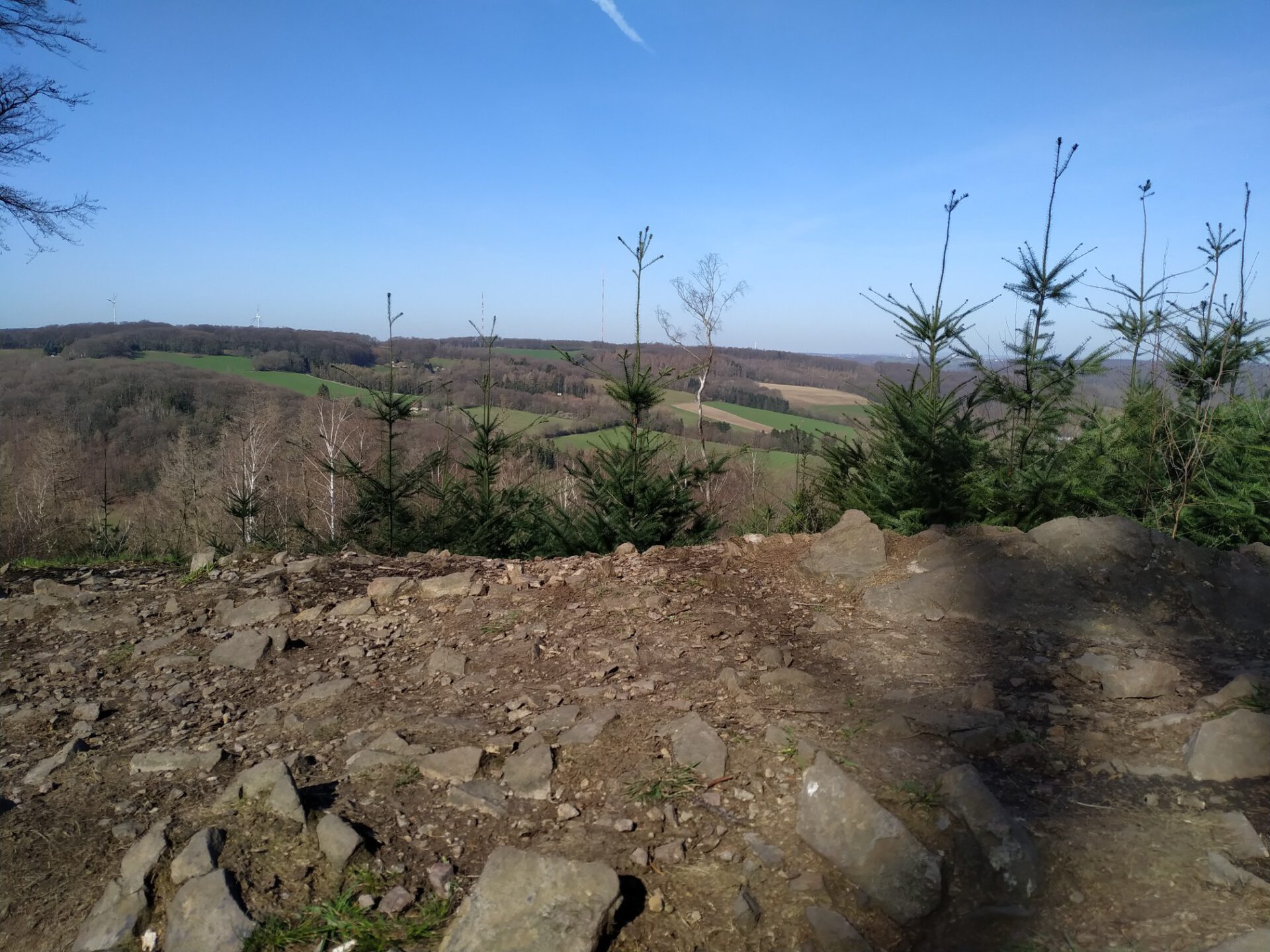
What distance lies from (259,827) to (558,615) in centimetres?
194

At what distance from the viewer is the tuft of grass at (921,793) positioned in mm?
2576

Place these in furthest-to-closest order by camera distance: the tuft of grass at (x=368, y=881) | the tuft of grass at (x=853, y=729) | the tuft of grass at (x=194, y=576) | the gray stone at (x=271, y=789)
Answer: the tuft of grass at (x=194, y=576)
the tuft of grass at (x=853, y=729)
the gray stone at (x=271, y=789)
the tuft of grass at (x=368, y=881)

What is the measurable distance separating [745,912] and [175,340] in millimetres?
45965

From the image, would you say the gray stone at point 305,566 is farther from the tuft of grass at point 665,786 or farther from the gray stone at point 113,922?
the tuft of grass at point 665,786

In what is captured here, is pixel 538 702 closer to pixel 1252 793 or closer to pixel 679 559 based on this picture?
pixel 679 559

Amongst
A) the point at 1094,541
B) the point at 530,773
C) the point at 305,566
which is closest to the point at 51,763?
the point at 530,773

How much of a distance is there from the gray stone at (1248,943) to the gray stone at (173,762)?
3.31 m

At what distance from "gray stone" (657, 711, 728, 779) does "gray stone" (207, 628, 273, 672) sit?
7.36 ft

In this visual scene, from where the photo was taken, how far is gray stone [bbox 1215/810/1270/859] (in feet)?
7.57

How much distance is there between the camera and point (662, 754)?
3.00 m

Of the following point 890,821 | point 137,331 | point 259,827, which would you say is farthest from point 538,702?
point 137,331

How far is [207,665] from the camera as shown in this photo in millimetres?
4105

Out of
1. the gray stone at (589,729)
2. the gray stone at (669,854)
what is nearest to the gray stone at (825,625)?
the gray stone at (589,729)

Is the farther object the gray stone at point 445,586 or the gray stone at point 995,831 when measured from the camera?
the gray stone at point 445,586
